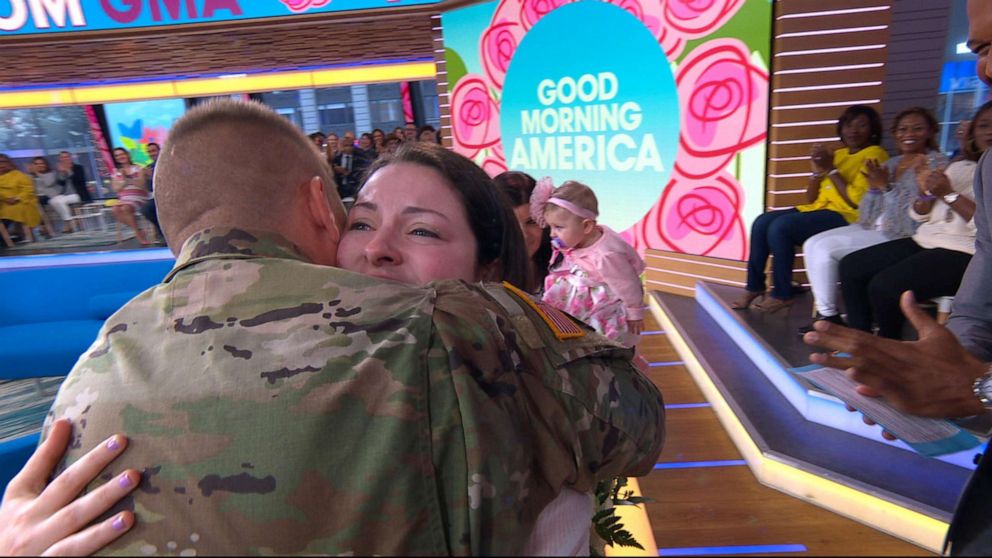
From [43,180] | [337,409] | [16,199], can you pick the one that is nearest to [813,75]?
[337,409]

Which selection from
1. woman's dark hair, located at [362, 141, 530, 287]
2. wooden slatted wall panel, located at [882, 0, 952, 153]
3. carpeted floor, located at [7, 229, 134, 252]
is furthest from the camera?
carpeted floor, located at [7, 229, 134, 252]

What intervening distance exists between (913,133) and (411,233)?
3.44 metres

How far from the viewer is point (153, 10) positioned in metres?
5.80

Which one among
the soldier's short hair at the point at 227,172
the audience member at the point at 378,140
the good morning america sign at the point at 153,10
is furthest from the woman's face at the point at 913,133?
the audience member at the point at 378,140

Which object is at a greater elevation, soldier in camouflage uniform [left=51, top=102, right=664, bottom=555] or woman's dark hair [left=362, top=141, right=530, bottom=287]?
woman's dark hair [left=362, top=141, right=530, bottom=287]

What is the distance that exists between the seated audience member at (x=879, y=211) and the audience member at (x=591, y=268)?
123 centimetres

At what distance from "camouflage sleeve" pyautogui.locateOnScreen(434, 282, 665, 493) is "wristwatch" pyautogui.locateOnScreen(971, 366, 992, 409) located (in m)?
0.86

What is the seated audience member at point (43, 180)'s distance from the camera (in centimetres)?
896

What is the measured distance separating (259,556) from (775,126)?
455cm

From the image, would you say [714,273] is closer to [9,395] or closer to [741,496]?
[741,496]

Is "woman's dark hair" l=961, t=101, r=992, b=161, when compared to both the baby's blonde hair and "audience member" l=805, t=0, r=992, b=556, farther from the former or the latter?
the baby's blonde hair

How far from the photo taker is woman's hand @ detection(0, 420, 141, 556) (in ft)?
2.27

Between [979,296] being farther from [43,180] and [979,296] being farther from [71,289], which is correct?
[43,180]

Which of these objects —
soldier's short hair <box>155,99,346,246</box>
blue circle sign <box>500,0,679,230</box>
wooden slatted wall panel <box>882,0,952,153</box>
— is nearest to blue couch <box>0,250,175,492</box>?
blue circle sign <box>500,0,679,230</box>
